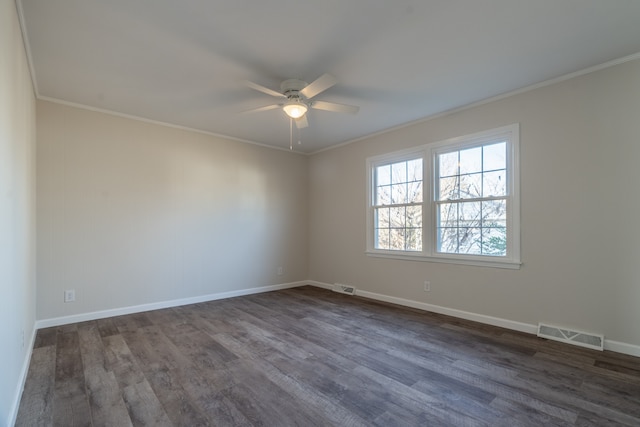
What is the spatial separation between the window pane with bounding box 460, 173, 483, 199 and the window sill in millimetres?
783

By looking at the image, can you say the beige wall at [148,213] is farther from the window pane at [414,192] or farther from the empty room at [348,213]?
the window pane at [414,192]

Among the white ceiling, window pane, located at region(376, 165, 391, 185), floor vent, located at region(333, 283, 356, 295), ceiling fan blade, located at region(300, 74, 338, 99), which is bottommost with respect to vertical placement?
floor vent, located at region(333, 283, 356, 295)

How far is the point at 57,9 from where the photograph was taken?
2.08m

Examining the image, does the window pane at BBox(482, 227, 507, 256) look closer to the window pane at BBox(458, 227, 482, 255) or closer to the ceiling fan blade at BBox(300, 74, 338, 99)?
the window pane at BBox(458, 227, 482, 255)

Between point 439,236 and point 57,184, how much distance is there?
4725 mm

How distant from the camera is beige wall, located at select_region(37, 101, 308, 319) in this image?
3531 mm

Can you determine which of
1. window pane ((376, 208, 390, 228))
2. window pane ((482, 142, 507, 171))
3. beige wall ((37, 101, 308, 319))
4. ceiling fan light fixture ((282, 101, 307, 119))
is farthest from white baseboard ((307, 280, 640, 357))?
ceiling fan light fixture ((282, 101, 307, 119))

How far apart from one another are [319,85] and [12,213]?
238cm

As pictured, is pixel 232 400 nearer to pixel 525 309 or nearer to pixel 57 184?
pixel 525 309

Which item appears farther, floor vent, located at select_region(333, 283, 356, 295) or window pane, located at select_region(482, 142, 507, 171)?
floor vent, located at select_region(333, 283, 356, 295)

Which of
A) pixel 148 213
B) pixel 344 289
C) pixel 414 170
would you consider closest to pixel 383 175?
pixel 414 170

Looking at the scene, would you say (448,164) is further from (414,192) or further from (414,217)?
(414,217)

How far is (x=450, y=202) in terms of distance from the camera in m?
3.95

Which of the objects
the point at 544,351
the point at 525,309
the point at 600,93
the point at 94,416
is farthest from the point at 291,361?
the point at 600,93
